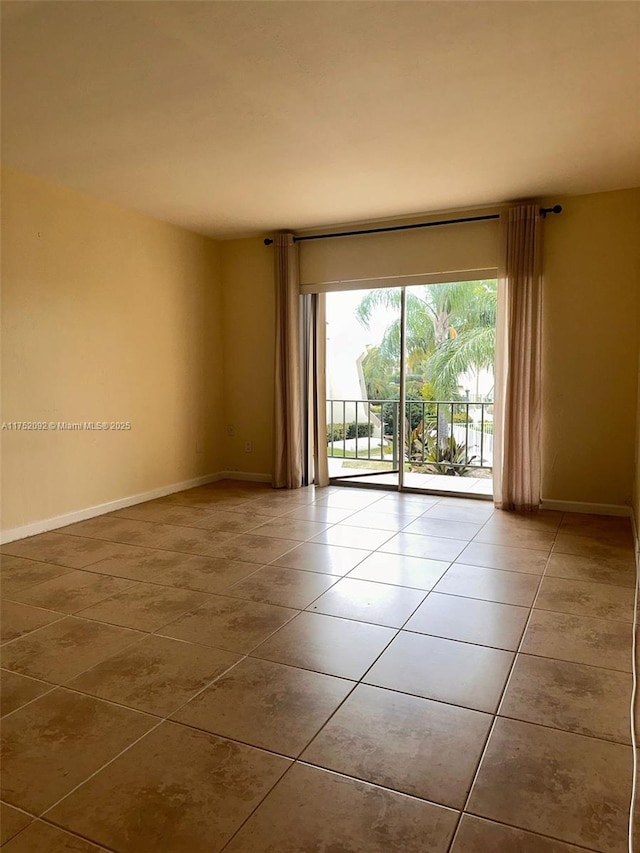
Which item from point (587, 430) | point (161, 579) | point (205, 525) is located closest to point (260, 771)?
point (161, 579)

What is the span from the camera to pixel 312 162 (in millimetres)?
3600

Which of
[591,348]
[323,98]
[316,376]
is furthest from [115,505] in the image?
[591,348]

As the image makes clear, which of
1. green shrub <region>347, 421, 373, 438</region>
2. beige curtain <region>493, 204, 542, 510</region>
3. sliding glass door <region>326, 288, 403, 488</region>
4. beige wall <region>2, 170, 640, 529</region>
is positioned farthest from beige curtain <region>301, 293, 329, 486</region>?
beige curtain <region>493, 204, 542, 510</region>

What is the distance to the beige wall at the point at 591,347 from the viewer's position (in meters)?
4.31

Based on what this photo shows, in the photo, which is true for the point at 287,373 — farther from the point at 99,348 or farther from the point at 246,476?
the point at 99,348

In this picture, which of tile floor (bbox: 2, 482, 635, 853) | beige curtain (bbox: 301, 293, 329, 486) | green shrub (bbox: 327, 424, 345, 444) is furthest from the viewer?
green shrub (bbox: 327, 424, 345, 444)

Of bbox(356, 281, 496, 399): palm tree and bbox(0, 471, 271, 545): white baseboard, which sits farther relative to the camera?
bbox(356, 281, 496, 399): palm tree

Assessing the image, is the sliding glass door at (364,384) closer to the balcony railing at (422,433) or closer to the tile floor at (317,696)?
the balcony railing at (422,433)

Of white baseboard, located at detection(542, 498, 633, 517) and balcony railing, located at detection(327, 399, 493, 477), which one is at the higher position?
balcony railing, located at detection(327, 399, 493, 477)

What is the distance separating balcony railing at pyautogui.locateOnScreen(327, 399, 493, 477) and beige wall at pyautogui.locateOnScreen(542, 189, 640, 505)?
1.45 m

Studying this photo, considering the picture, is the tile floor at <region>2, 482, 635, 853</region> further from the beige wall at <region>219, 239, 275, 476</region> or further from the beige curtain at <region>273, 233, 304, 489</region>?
the beige wall at <region>219, 239, 275, 476</region>

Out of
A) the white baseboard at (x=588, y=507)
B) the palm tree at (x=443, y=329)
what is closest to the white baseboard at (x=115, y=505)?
the palm tree at (x=443, y=329)

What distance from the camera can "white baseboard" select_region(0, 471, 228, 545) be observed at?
12.8 ft

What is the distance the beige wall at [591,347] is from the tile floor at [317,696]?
90cm
